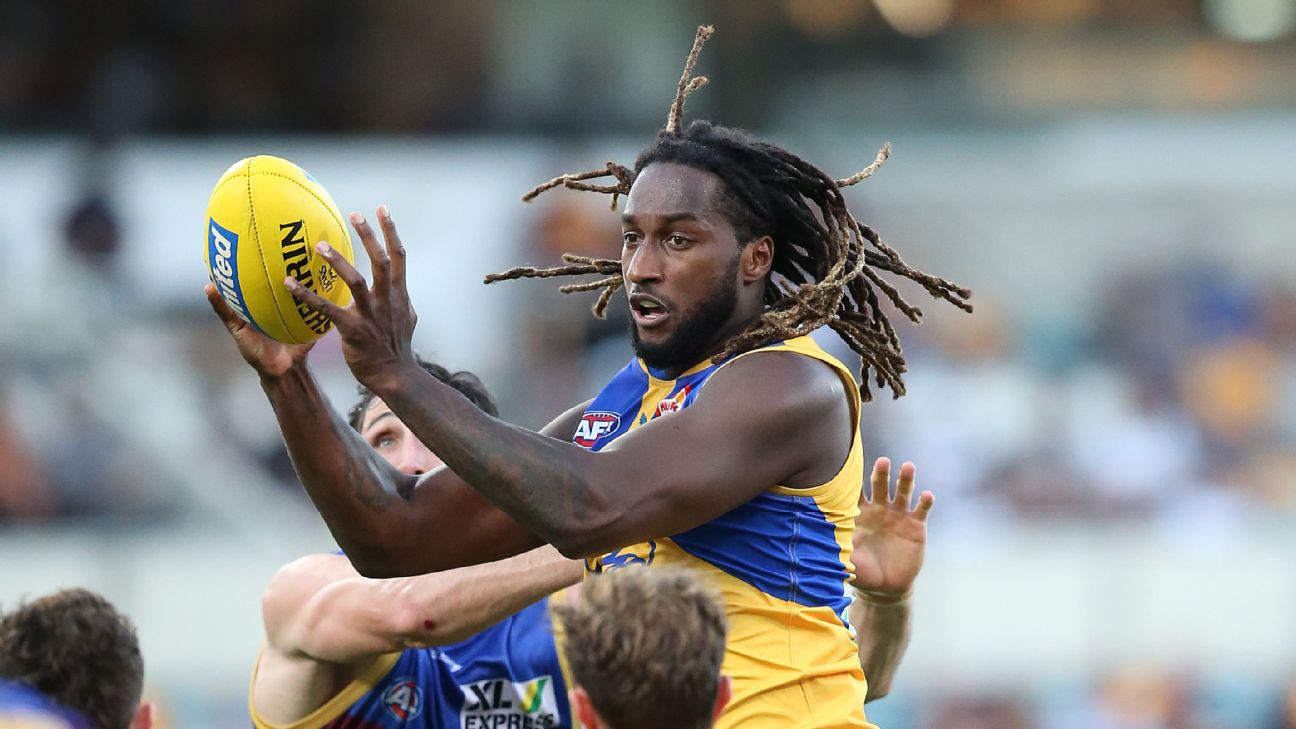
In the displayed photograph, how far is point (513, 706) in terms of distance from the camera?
5.27 meters

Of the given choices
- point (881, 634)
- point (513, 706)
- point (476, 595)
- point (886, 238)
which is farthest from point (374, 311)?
point (886, 238)

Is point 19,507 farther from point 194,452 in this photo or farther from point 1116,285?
point 1116,285

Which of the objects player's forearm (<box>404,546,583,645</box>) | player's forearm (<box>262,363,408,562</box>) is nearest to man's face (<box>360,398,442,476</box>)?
player's forearm (<box>404,546,583,645</box>)

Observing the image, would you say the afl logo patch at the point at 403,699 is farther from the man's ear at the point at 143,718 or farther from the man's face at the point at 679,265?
the man's face at the point at 679,265

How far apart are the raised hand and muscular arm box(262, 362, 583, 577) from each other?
2 centimetres

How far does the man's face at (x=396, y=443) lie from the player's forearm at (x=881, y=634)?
4.48 ft

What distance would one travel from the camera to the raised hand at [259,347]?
14.0 feet

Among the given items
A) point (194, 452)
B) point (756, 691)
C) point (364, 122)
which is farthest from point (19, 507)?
point (756, 691)

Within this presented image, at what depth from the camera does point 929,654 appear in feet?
34.8

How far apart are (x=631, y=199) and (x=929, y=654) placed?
683 cm

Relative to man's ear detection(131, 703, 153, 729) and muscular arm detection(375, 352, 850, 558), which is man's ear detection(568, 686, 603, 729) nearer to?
muscular arm detection(375, 352, 850, 558)

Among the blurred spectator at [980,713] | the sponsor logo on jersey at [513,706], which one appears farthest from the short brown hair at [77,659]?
the blurred spectator at [980,713]

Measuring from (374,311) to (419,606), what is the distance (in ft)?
4.46

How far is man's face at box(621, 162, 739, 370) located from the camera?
4.25m
